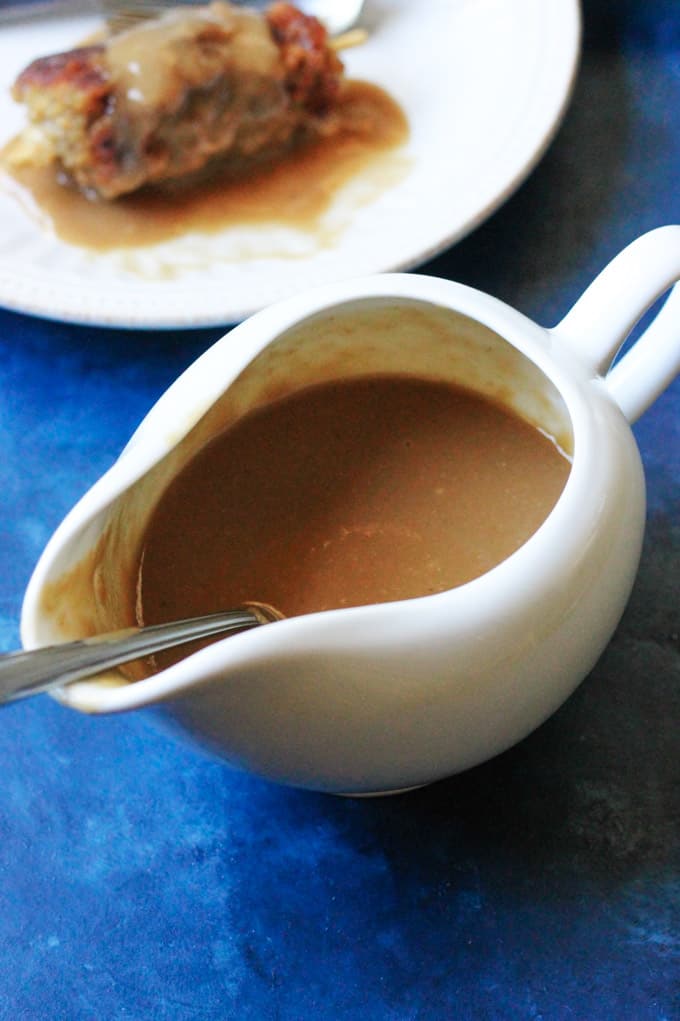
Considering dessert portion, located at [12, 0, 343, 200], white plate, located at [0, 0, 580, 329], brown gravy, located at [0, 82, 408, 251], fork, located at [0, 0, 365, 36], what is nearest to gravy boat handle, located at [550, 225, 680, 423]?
white plate, located at [0, 0, 580, 329]

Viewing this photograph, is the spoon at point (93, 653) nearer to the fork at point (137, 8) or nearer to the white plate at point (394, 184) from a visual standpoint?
the white plate at point (394, 184)

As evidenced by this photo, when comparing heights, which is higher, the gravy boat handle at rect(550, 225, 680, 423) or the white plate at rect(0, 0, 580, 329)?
the gravy boat handle at rect(550, 225, 680, 423)

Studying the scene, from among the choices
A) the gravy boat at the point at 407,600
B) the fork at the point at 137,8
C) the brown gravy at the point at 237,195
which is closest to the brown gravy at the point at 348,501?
the gravy boat at the point at 407,600

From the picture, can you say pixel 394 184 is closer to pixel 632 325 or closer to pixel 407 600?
pixel 632 325

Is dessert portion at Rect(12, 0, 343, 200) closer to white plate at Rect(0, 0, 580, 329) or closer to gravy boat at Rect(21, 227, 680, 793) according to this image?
white plate at Rect(0, 0, 580, 329)

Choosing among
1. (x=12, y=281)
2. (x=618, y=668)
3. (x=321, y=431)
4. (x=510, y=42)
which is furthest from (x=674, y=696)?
(x=510, y=42)

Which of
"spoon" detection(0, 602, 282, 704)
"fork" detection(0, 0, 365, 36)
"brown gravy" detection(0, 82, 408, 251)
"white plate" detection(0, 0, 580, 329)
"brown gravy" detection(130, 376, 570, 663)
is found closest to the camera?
"spoon" detection(0, 602, 282, 704)

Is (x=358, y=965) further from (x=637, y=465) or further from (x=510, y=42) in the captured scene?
(x=510, y=42)
